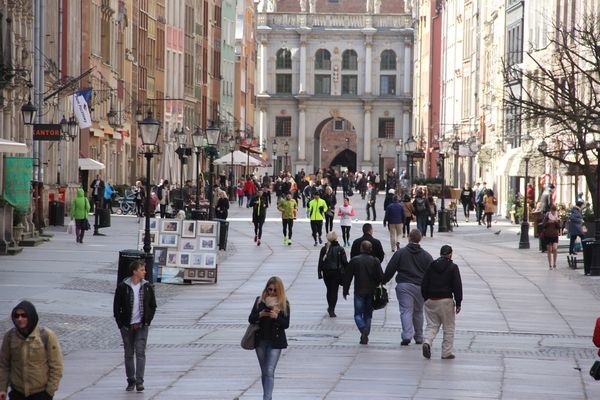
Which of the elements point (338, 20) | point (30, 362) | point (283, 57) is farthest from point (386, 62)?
point (30, 362)

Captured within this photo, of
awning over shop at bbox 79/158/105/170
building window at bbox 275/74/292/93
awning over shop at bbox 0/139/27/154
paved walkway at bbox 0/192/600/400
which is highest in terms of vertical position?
building window at bbox 275/74/292/93

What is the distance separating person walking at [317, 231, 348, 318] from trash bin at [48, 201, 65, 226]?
2504cm

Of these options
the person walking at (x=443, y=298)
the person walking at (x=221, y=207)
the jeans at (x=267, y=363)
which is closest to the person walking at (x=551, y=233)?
the person walking at (x=221, y=207)

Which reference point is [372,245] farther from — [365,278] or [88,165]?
[88,165]

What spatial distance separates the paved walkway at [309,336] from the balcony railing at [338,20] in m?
106

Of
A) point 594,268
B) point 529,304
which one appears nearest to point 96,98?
point 594,268

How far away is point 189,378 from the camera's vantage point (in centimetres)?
1780

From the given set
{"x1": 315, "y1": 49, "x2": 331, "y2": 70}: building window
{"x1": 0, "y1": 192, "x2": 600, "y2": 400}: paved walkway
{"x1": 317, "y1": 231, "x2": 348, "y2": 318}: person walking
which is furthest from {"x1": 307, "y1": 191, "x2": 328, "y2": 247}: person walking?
{"x1": 315, "y1": 49, "x2": 331, "y2": 70}: building window

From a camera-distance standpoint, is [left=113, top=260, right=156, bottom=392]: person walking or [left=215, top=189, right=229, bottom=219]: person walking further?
[left=215, top=189, right=229, bottom=219]: person walking

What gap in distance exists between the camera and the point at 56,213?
49406 millimetres

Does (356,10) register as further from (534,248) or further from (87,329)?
(87,329)

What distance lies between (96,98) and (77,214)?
22895mm

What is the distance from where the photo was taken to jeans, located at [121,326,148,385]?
55.5ft

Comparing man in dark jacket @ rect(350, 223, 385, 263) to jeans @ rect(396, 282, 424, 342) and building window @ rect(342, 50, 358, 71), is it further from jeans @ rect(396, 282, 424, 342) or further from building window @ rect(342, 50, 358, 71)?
building window @ rect(342, 50, 358, 71)
